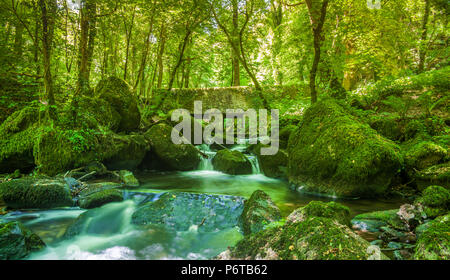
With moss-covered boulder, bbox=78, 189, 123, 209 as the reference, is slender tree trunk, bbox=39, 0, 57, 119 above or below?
above

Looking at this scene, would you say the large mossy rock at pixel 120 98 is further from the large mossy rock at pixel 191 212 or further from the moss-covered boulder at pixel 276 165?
the moss-covered boulder at pixel 276 165

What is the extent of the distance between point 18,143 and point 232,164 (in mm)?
5597

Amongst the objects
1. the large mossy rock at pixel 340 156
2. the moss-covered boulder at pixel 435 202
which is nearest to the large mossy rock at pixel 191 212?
the large mossy rock at pixel 340 156

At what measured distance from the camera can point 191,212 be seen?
3.72m

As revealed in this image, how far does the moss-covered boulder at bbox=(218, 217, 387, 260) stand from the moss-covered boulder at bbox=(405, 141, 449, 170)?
4.32 meters

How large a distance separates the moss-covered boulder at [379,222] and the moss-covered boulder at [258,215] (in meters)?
1.14

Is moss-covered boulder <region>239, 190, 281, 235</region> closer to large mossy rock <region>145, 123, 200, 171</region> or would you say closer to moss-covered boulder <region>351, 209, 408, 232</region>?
moss-covered boulder <region>351, 209, 408, 232</region>

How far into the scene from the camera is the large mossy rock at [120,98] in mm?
7859

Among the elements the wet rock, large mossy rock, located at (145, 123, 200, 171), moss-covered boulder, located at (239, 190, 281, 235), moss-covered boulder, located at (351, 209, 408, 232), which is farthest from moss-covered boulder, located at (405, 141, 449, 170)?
the wet rock

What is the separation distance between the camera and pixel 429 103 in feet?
21.1

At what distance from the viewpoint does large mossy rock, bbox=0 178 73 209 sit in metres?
3.57

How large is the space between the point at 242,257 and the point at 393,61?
11.8 meters
